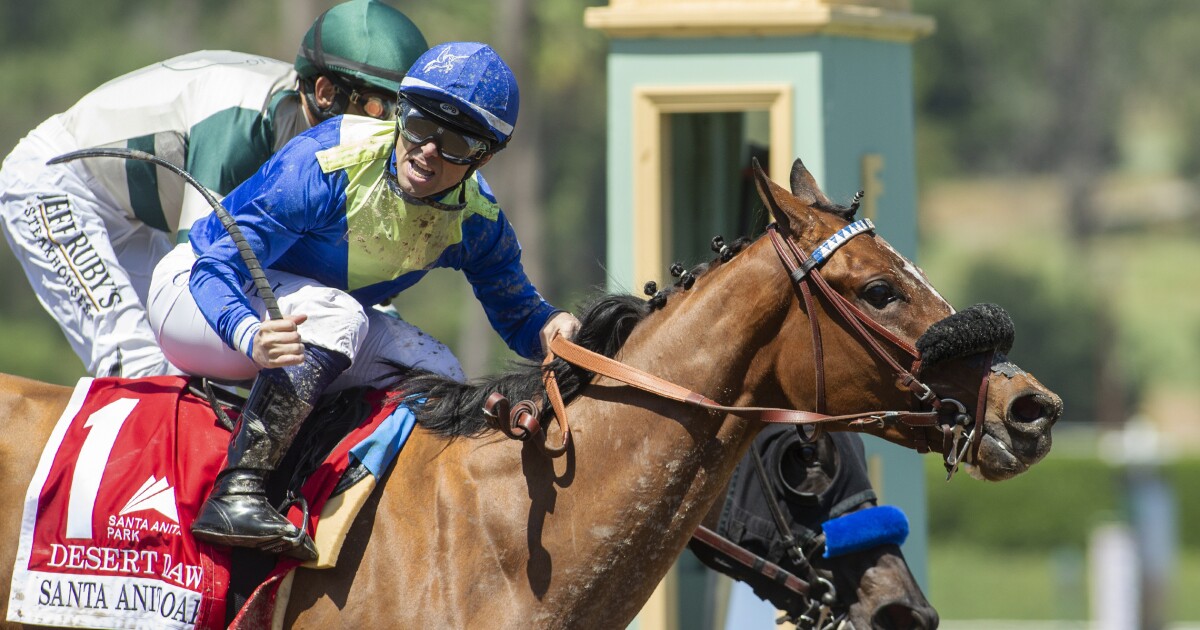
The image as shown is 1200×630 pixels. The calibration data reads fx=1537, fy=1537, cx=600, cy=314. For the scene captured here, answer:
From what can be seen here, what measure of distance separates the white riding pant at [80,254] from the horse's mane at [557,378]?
926 mm

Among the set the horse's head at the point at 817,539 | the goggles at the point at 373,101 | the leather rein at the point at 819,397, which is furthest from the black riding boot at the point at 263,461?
the horse's head at the point at 817,539

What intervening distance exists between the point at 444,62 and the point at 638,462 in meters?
0.99

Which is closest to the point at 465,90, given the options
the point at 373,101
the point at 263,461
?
the point at 263,461

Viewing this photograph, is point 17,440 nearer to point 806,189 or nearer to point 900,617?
point 806,189

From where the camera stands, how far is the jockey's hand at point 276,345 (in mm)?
3262

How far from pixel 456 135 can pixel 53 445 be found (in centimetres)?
119

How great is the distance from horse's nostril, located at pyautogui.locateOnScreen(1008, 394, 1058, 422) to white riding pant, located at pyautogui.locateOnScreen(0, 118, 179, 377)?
2.20 meters

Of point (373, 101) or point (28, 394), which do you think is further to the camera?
point (373, 101)

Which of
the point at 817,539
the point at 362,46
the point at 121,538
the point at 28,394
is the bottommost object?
the point at 817,539

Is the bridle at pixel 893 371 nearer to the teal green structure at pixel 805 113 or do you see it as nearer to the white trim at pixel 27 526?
the white trim at pixel 27 526

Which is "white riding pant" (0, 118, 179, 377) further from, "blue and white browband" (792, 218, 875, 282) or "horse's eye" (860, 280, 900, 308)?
"horse's eye" (860, 280, 900, 308)

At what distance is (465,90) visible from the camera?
134 inches

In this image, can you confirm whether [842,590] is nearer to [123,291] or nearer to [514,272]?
[514,272]

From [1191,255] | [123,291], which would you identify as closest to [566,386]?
[123,291]
